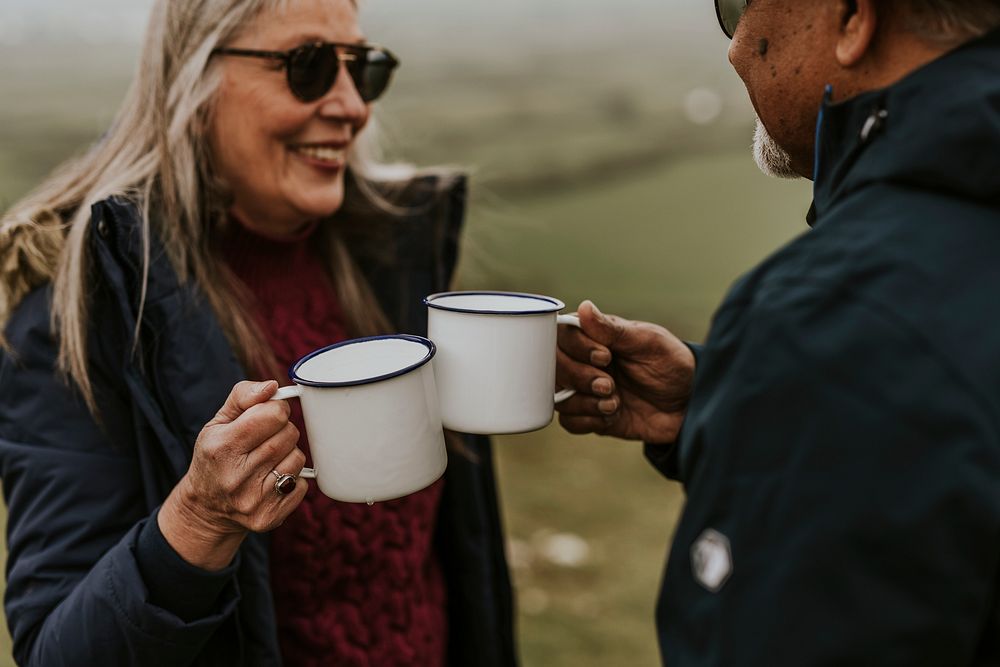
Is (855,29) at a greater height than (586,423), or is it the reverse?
(855,29)

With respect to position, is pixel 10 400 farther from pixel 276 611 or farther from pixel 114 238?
pixel 276 611

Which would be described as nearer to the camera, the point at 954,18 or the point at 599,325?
the point at 954,18

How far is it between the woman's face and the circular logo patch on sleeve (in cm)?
129

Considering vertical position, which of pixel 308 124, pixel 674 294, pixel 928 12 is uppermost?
pixel 928 12

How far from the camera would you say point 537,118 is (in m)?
6.53

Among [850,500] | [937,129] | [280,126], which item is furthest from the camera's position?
[280,126]

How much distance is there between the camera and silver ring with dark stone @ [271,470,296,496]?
134 cm

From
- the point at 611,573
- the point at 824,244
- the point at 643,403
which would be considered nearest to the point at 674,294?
the point at 611,573

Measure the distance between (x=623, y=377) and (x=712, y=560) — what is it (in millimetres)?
896

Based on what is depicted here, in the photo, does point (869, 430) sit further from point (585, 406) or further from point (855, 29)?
point (585, 406)

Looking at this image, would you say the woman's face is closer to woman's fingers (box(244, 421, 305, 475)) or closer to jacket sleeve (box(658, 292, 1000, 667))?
woman's fingers (box(244, 421, 305, 475))

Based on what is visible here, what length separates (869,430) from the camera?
84 cm

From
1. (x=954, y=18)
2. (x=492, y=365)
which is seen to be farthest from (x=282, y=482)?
(x=954, y=18)

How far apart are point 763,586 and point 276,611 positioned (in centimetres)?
122
